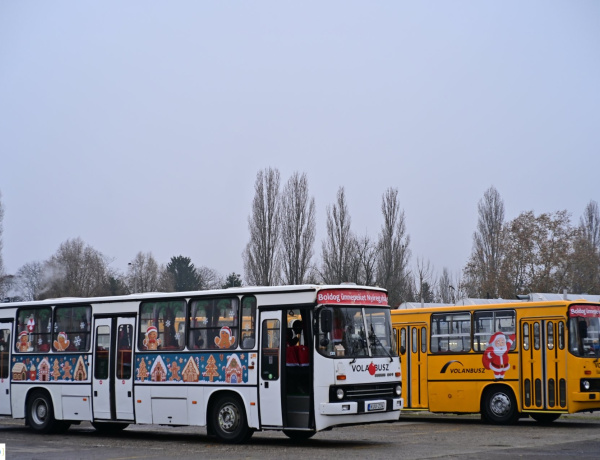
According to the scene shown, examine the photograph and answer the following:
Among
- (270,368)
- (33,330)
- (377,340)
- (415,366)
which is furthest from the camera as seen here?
(415,366)

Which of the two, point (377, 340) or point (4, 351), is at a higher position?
point (377, 340)

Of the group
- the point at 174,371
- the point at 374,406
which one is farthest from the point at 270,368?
the point at 174,371

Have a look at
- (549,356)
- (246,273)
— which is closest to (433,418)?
(549,356)

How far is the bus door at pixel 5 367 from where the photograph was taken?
21.6 m

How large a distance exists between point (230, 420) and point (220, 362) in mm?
1113

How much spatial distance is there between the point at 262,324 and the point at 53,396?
6.05 meters

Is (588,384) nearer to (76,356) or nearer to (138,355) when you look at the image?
(138,355)

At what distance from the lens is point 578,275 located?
174ft

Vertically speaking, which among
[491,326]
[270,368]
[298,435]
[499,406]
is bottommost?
[298,435]

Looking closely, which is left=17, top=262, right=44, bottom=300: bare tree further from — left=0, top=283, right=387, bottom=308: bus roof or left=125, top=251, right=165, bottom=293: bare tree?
left=0, top=283, right=387, bottom=308: bus roof

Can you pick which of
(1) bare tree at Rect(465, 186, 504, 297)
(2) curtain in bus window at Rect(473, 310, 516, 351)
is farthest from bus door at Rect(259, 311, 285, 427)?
(1) bare tree at Rect(465, 186, 504, 297)

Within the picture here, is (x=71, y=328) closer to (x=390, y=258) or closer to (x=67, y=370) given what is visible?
(x=67, y=370)

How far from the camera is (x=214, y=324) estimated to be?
18.2 m

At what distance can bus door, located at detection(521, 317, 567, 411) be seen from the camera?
2070cm
